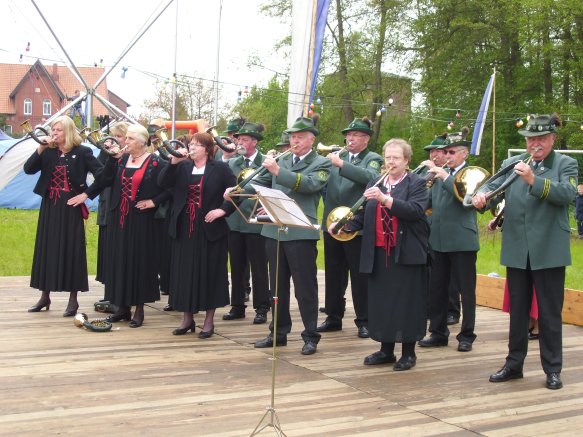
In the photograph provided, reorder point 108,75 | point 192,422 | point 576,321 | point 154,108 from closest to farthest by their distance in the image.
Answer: point 192,422
point 576,321
point 108,75
point 154,108

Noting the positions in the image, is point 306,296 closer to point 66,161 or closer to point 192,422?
point 192,422

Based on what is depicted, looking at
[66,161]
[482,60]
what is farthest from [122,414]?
[482,60]

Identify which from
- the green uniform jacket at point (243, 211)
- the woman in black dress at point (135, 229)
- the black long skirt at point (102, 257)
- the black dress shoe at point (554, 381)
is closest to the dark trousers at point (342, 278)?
the green uniform jacket at point (243, 211)

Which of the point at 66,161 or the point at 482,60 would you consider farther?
the point at 482,60

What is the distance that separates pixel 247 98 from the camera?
40094mm

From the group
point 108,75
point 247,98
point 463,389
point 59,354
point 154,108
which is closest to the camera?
point 463,389

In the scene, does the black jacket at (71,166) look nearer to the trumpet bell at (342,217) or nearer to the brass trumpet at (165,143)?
the brass trumpet at (165,143)

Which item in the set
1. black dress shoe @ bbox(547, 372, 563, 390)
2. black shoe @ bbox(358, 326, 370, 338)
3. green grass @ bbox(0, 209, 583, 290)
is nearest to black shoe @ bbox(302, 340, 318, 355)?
black shoe @ bbox(358, 326, 370, 338)

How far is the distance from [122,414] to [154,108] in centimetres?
3343

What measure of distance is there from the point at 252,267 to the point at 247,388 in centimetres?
266

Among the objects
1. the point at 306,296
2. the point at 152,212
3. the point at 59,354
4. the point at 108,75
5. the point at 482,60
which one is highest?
the point at 482,60

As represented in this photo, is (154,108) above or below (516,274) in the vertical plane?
above

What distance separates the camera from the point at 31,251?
528 inches

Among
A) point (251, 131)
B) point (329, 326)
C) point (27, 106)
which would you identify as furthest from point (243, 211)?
point (27, 106)
